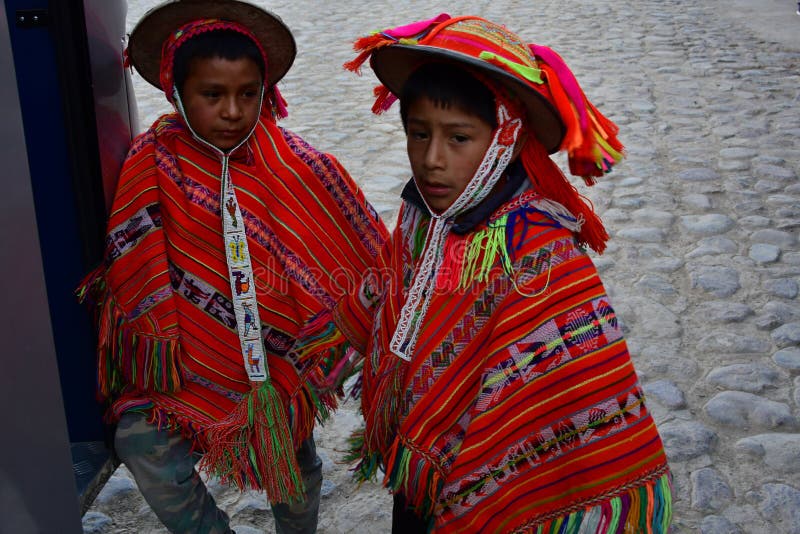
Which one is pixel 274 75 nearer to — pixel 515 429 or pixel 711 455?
pixel 515 429

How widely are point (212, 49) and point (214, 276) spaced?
2.21 feet

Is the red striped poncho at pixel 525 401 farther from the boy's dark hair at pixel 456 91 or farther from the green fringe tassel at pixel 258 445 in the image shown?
the green fringe tassel at pixel 258 445

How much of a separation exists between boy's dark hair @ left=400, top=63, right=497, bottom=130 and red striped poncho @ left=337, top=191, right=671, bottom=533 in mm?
244

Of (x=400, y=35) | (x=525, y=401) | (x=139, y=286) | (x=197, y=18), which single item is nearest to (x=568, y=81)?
(x=400, y=35)

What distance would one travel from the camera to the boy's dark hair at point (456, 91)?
6.91 ft

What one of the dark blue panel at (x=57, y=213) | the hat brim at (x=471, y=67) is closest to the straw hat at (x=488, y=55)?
the hat brim at (x=471, y=67)

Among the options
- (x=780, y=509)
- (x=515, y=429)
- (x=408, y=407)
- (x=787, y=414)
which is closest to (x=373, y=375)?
(x=408, y=407)

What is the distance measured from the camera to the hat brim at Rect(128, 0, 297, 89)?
248 centimetres

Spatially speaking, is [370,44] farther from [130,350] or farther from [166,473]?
[166,473]

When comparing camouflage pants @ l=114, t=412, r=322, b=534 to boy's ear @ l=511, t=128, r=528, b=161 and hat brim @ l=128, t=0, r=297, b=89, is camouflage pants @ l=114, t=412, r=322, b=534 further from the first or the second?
boy's ear @ l=511, t=128, r=528, b=161

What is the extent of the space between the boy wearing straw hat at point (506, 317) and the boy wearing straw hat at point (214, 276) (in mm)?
449

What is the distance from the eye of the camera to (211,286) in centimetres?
259

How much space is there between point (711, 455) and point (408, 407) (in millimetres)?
1760

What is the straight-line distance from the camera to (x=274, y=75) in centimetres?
273
